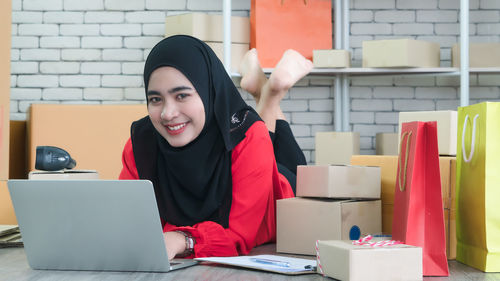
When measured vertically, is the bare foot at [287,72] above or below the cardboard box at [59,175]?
above

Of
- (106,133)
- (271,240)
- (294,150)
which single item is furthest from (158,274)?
(106,133)

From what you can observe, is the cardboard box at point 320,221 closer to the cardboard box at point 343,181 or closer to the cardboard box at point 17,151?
the cardboard box at point 343,181

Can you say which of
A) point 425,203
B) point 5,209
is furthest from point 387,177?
point 5,209

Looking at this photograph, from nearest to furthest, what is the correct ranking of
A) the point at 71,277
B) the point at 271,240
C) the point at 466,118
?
the point at 71,277 → the point at 466,118 → the point at 271,240

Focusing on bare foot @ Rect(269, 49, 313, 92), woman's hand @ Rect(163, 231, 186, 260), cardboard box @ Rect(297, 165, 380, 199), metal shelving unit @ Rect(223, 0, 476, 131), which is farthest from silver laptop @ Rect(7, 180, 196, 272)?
metal shelving unit @ Rect(223, 0, 476, 131)

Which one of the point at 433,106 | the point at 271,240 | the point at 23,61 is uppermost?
the point at 23,61

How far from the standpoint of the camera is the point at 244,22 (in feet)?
11.9

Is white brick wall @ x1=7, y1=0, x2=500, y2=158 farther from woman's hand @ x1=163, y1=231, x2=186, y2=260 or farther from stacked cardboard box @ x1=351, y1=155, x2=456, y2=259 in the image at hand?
woman's hand @ x1=163, y1=231, x2=186, y2=260

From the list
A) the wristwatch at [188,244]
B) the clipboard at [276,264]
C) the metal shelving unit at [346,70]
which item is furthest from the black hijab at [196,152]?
the metal shelving unit at [346,70]

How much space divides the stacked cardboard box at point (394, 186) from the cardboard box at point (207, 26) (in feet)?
7.28

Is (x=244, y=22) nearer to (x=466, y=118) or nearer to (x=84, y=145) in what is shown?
(x=84, y=145)

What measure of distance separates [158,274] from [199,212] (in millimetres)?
471

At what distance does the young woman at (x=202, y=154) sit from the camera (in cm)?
141

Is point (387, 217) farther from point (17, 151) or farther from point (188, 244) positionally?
point (17, 151)
